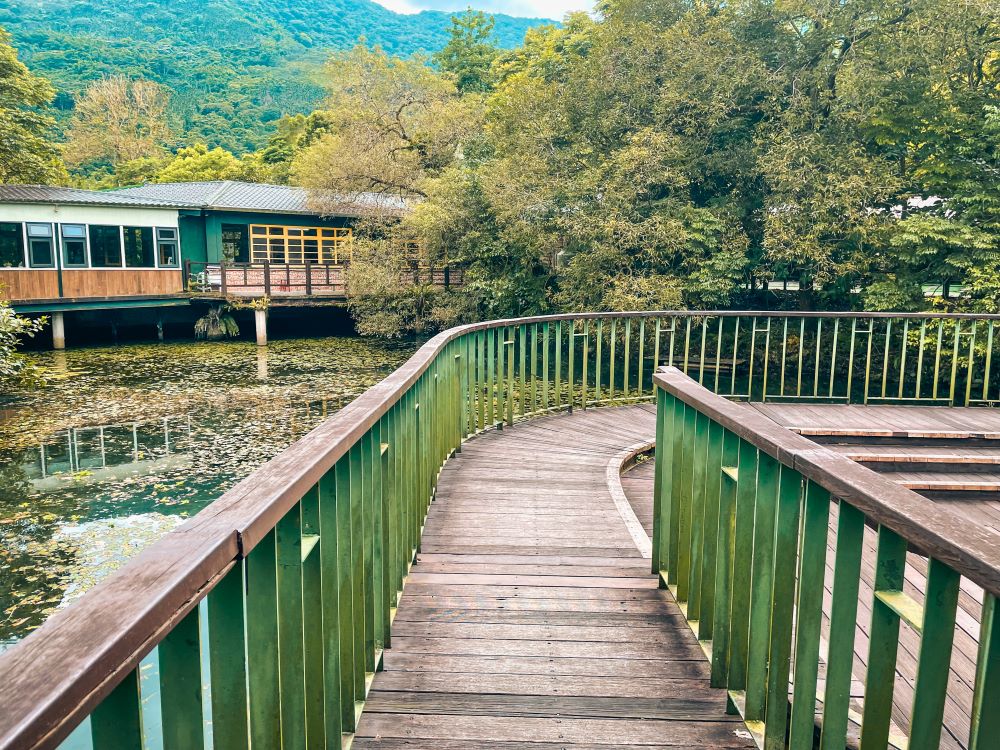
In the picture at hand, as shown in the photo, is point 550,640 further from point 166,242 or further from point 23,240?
point 166,242

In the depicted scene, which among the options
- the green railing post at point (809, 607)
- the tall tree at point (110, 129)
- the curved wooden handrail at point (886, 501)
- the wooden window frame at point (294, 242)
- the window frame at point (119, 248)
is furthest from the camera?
the tall tree at point (110, 129)

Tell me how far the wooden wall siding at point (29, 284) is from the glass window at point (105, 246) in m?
1.23

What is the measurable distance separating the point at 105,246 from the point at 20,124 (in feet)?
30.1

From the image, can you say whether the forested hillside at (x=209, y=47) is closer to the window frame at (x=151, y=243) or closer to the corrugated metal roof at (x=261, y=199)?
the corrugated metal roof at (x=261, y=199)

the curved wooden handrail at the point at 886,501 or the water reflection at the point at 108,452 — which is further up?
the curved wooden handrail at the point at 886,501

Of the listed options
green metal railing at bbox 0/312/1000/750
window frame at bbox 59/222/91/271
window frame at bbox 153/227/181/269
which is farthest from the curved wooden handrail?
window frame at bbox 153/227/181/269

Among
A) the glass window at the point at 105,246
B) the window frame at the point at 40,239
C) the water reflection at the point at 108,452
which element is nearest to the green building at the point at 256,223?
the glass window at the point at 105,246

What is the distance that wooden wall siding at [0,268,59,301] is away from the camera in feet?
63.9

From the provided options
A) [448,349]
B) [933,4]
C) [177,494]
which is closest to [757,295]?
→ [933,4]

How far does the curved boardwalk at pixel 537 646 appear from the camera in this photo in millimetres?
2055

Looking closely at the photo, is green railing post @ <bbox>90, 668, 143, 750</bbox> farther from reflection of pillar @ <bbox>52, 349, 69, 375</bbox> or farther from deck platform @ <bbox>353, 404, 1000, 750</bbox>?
reflection of pillar @ <bbox>52, 349, 69, 375</bbox>

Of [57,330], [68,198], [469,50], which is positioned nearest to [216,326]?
[57,330]

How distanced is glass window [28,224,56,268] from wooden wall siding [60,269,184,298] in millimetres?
520

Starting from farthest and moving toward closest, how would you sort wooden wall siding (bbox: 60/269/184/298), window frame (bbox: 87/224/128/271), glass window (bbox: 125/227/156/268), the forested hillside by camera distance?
the forested hillside
glass window (bbox: 125/227/156/268)
window frame (bbox: 87/224/128/271)
wooden wall siding (bbox: 60/269/184/298)
